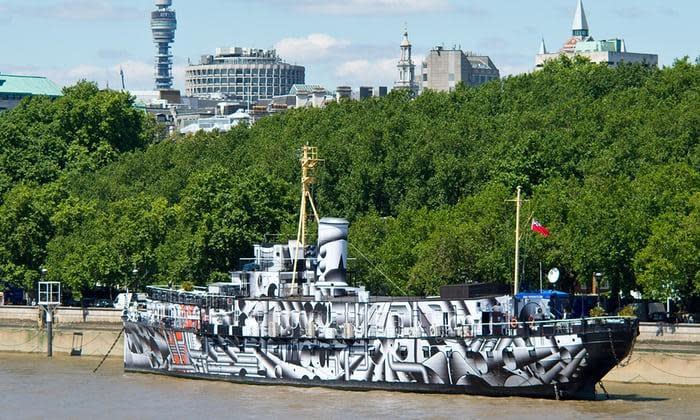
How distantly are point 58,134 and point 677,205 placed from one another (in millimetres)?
75232

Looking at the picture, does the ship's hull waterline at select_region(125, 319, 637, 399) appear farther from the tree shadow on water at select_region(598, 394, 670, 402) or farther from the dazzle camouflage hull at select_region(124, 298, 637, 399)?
the tree shadow on water at select_region(598, 394, 670, 402)

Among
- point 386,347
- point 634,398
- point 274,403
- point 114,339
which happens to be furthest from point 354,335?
point 114,339

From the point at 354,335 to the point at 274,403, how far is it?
18.5ft

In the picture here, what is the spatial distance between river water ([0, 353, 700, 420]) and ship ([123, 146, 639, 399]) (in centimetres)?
87

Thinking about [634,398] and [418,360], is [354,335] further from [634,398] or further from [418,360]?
[634,398]

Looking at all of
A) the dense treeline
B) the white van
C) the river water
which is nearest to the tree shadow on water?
the river water

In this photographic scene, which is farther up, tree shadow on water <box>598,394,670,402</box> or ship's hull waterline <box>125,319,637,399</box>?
ship's hull waterline <box>125,319,637,399</box>

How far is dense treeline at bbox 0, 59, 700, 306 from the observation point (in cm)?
9006

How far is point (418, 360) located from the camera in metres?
73.1

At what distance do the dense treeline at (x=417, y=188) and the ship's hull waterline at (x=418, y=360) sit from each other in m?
14.3

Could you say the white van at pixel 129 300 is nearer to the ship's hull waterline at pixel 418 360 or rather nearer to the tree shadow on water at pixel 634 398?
the ship's hull waterline at pixel 418 360

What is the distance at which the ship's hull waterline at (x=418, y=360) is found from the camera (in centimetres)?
6988

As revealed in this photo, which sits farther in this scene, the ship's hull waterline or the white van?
the white van

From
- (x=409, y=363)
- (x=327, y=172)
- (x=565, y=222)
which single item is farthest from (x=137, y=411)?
(x=327, y=172)
